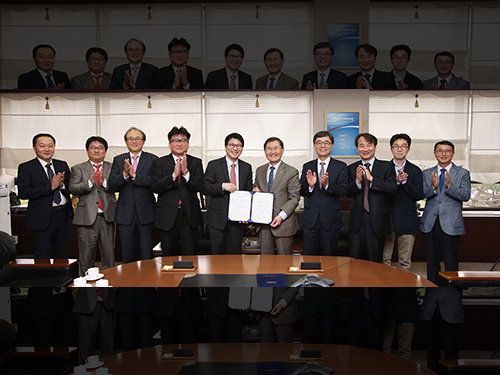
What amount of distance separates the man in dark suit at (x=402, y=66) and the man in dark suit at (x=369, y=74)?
0.49ft

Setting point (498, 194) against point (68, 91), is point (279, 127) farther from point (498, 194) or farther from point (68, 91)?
point (498, 194)

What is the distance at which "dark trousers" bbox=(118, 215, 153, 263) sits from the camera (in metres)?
4.04

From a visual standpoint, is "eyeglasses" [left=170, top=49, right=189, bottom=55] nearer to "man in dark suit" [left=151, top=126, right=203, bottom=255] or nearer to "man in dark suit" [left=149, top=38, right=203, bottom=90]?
"man in dark suit" [left=149, top=38, right=203, bottom=90]

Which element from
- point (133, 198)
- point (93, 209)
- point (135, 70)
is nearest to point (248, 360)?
point (133, 198)

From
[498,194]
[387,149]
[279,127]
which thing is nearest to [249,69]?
[279,127]

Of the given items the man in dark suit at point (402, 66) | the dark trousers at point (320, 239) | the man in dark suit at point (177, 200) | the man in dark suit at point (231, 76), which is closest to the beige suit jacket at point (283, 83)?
the man in dark suit at point (231, 76)

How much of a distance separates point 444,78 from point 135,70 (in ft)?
14.5

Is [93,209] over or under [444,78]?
under

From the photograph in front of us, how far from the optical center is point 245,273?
271 centimetres

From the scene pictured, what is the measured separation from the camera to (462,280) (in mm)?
2096

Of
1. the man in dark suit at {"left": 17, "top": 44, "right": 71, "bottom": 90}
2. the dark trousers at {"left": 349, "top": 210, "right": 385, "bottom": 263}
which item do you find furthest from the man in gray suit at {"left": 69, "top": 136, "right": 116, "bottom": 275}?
the dark trousers at {"left": 349, "top": 210, "right": 385, "bottom": 263}

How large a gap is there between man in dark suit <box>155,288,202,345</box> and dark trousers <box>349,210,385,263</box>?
2711 mm

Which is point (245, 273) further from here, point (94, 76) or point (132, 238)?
point (94, 76)

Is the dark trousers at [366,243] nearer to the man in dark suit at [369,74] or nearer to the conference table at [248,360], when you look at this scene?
the man in dark suit at [369,74]
